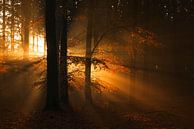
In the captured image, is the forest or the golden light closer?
the forest

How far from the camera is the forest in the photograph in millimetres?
20031

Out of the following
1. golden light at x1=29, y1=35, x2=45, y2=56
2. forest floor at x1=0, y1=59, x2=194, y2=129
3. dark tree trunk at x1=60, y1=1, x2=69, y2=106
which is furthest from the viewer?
golden light at x1=29, y1=35, x2=45, y2=56

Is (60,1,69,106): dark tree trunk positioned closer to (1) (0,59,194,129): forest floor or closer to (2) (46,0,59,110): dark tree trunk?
(1) (0,59,194,129): forest floor

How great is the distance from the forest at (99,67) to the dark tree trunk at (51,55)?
0.17 ft

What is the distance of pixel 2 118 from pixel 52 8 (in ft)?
20.4

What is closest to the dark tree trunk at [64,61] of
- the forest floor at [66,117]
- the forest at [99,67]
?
the forest at [99,67]

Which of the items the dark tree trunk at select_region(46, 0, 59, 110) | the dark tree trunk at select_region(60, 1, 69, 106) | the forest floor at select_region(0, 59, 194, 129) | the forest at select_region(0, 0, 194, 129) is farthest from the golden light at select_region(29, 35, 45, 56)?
the dark tree trunk at select_region(46, 0, 59, 110)

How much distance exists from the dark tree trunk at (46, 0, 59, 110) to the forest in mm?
52

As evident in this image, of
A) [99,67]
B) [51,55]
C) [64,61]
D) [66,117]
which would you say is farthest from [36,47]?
[66,117]

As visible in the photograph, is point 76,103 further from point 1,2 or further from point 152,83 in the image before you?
point 152,83

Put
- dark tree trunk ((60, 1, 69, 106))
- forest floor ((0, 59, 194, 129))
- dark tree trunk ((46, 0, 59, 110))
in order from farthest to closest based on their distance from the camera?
dark tree trunk ((60, 1, 69, 106)), dark tree trunk ((46, 0, 59, 110)), forest floor ((0, 59, 194, 129))

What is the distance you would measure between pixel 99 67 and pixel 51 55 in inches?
344

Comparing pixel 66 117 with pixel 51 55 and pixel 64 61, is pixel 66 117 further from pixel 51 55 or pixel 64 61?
pixel 64 61

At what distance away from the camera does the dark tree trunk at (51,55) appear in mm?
19953
